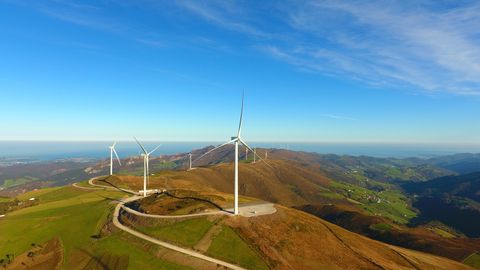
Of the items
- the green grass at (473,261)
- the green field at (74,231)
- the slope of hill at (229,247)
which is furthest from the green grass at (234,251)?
the green grass at (473,261)

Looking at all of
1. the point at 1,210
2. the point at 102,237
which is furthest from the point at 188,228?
the point at 1,210

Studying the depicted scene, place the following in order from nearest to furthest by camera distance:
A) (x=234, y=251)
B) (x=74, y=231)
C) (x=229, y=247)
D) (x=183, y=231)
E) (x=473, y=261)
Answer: (x=234, y=251) → (x=229, y=247) → (x=183, y=231) → (x=74, y=231) → (x=473, y=261)

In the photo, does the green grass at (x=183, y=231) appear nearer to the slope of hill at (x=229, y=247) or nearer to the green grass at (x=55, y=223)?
the slope of hill at (x=229, y=247)

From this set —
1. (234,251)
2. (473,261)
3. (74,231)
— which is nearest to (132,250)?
(234,251)

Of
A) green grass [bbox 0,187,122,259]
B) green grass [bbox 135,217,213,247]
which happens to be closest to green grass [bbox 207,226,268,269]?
green grass [bbox 135,217,213,247]

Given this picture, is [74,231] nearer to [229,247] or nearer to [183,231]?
[183,231]

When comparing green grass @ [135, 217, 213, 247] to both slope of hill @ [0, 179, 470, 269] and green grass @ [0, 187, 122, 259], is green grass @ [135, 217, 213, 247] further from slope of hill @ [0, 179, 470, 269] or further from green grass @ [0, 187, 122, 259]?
green grass @ [0, 187, 122, 259]

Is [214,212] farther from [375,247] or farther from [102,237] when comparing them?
[375,247]
